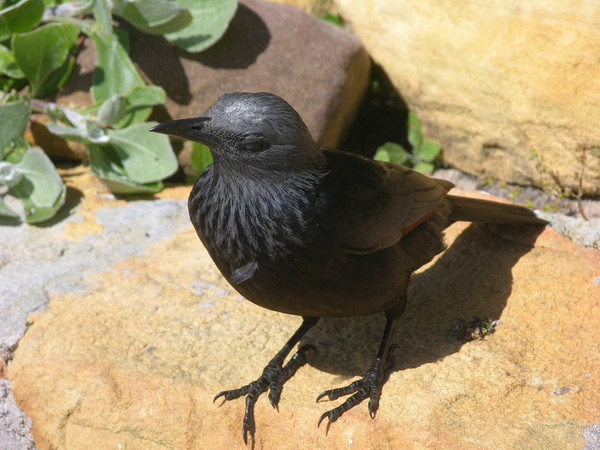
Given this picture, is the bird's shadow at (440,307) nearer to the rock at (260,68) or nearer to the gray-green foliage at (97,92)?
the rock at (260,68)

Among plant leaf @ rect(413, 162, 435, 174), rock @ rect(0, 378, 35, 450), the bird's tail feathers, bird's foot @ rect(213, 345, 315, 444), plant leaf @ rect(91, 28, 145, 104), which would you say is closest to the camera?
bird's foot @ rect(213, 345, 315, 444)

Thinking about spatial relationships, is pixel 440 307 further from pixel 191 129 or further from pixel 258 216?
pixel 191 129

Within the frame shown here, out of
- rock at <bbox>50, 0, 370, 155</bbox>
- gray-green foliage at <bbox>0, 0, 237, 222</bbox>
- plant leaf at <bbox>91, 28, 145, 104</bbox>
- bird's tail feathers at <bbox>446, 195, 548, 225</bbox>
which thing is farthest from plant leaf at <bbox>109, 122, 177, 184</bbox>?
bird's tail feathers at <bbox>446, 195, 548, 225</bbox>

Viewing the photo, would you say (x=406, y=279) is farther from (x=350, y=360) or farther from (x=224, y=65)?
(x=224, y=65)

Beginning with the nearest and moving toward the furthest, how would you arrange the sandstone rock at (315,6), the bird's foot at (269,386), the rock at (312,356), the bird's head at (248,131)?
the bird's head at (248,131) → the rock at (312,356) → the bird's foot at (269,386) → the sandstone rock at (315,6)

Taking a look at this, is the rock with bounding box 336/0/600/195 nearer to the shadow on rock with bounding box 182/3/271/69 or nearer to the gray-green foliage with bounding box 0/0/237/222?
the shadow on rock with bounding box 182/3/271/69

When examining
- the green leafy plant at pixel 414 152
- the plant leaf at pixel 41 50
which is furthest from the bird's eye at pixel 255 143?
the plant leaf at pixel 41 50

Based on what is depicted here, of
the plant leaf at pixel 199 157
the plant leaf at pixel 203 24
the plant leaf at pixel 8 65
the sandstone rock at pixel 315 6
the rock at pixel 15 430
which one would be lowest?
the rock at pixel 15 430
